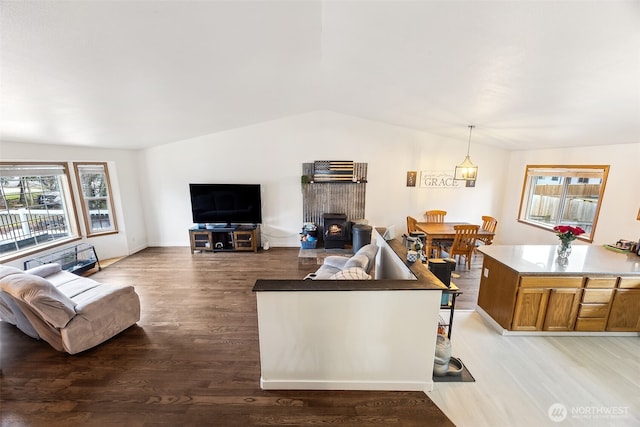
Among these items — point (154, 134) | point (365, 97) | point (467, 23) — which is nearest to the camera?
point (467, 23)

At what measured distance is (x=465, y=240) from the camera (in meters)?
4.63

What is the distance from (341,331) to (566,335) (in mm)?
2736

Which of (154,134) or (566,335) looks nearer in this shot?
(566,335)

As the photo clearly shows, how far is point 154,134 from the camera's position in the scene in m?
4.65

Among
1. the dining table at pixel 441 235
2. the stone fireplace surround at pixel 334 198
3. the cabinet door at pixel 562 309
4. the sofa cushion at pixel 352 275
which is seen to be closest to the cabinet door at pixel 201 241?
the stone fireplace surround at pixel 334 198

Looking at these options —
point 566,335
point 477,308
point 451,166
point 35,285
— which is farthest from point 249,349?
point 451,166

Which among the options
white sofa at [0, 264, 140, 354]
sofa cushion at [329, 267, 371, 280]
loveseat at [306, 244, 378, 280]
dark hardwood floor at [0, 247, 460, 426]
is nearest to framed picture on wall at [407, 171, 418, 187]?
loveseat at [306, 244, 378, 280]

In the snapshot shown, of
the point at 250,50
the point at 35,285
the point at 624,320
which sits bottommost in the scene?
the point at 624,320

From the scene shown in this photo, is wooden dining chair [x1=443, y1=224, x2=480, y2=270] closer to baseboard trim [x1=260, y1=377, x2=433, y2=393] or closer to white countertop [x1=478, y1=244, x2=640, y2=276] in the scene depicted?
white countertop [x1=478, y1=244, x2=640, y2=276]

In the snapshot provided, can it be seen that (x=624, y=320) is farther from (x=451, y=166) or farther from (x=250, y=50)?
(x=250, y=50)

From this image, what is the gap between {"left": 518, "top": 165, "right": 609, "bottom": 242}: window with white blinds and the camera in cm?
408

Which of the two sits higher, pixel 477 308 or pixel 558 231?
pixel 558 231

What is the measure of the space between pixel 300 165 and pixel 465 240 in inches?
143

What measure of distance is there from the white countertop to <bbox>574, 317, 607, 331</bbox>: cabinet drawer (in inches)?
22.2
